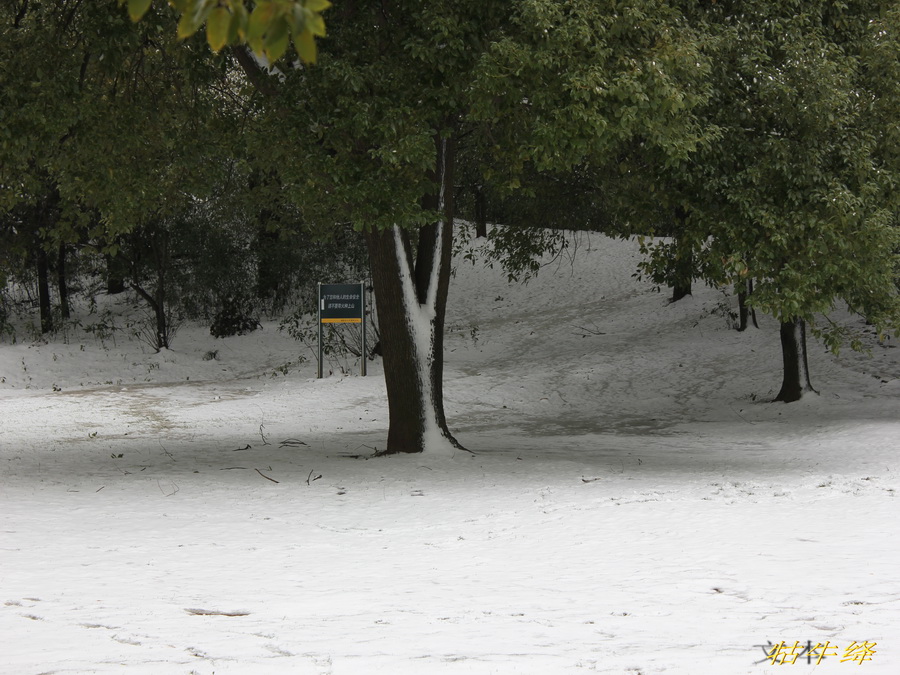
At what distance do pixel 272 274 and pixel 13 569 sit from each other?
2279 cm

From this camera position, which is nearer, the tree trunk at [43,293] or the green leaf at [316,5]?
the green leaf at [316,5]

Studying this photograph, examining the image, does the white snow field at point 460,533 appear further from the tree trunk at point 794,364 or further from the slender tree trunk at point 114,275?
the slender tree trunk at point 114,275

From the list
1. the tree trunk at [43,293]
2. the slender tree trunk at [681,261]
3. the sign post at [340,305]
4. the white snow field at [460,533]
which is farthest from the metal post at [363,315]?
the tree trunk at [43,293]

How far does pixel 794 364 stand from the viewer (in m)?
17.9

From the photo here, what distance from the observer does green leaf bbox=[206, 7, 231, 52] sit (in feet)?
7.80

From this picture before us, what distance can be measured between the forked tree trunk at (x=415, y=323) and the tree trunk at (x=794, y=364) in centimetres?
853

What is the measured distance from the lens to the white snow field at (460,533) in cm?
475

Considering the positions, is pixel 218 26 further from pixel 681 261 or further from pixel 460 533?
pixel 681 261

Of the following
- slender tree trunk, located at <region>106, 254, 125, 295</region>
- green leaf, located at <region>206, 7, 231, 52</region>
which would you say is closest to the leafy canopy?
green leaf, located at <region>206, 7, 231, 52</region>

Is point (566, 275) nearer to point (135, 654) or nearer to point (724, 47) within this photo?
point (724, 47)

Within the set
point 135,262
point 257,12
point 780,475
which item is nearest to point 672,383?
point 780,475

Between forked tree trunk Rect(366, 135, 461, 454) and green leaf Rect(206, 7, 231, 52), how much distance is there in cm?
898

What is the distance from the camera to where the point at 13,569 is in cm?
649

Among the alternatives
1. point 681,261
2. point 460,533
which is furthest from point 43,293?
point 460,533
